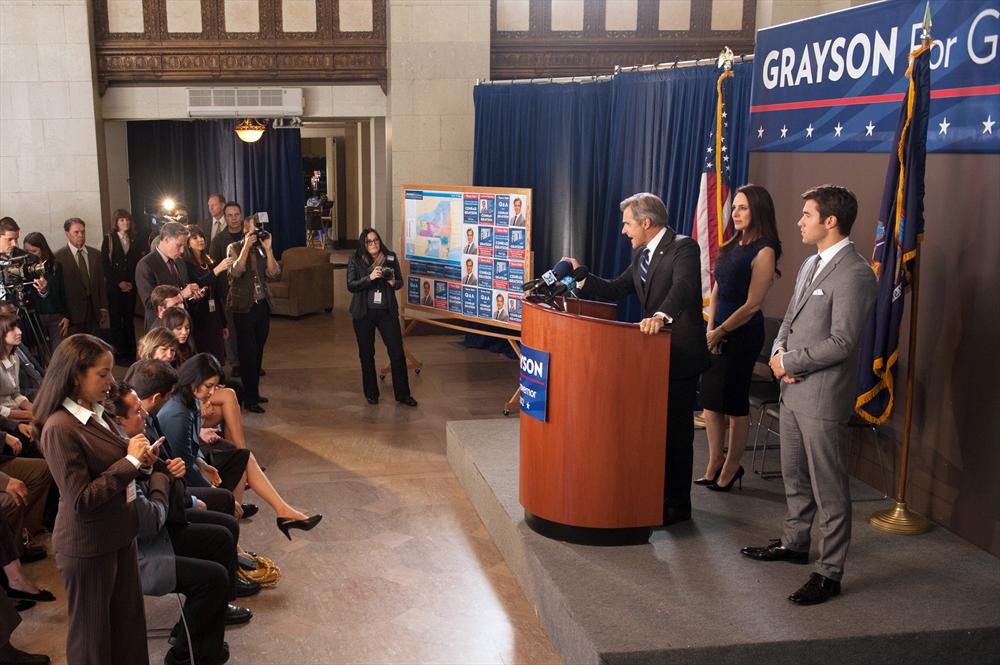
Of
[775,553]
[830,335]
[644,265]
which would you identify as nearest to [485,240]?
[644,265]

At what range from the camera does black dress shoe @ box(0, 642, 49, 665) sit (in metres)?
3.89

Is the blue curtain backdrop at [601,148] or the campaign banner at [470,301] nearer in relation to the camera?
the blue curtain backdrop at [601,148]

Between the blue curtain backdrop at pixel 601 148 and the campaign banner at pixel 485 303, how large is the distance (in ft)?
3.63

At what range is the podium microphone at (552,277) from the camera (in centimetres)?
464

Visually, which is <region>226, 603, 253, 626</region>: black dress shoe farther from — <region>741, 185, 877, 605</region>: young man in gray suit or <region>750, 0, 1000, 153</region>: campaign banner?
<region>750, 0, 1000, 153</region>: campaign banner

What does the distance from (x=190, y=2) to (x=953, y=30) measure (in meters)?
7.84

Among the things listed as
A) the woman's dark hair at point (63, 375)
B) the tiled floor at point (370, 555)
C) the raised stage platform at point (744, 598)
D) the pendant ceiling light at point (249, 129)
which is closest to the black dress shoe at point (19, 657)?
the tiled floor at point (370, 555)

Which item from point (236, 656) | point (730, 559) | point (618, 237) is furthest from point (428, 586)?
point (618, 237)

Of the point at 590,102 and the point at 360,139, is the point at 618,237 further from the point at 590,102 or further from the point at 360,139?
the point at 360,139

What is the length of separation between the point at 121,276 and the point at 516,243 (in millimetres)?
3803

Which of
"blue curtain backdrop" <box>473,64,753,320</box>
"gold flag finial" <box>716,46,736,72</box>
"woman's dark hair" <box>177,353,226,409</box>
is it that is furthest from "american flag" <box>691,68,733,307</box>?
"woman's dark hair" <box>177,353,226,409</box>

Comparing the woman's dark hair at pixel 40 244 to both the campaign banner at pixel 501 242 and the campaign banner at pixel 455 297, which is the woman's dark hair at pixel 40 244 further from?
the campaign banner at pixel 501 242

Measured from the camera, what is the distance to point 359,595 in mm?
4574

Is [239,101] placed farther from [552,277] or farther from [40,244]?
[552,277]
